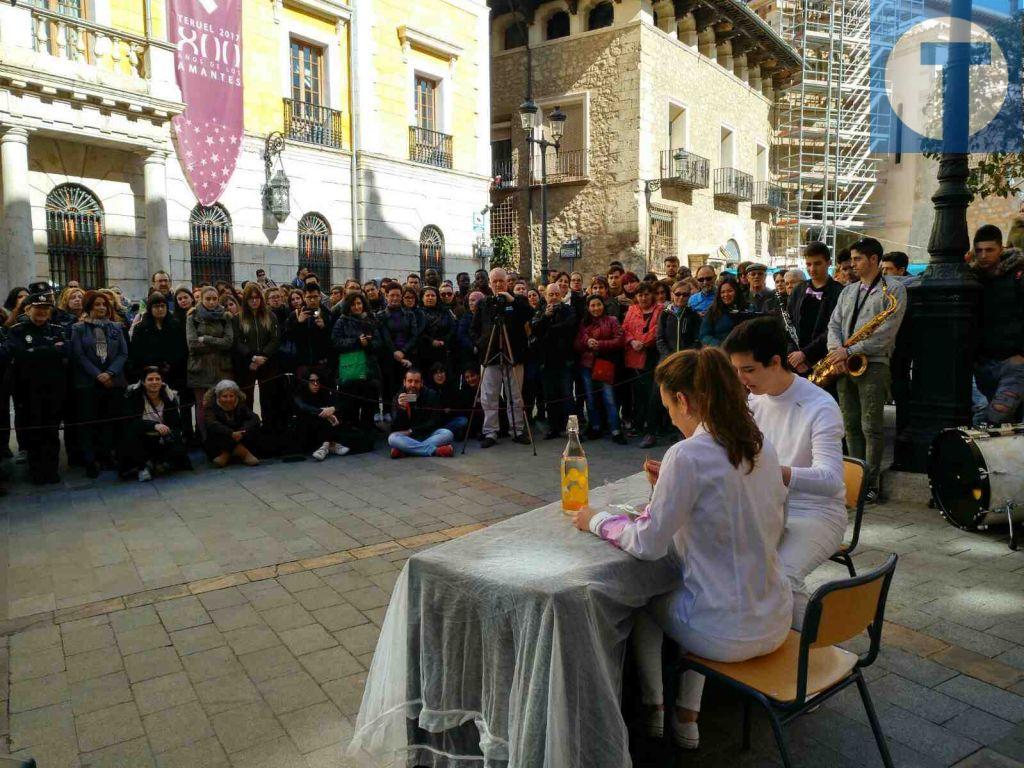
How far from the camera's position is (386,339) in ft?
30.1

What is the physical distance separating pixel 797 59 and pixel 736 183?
7.43 meters

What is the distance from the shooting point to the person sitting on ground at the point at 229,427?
795 cm

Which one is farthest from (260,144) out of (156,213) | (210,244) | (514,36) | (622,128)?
(514,36)

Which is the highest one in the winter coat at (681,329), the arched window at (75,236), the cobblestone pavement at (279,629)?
the arched window at (75,236)

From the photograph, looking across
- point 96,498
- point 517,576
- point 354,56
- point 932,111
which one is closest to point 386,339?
point 96,498

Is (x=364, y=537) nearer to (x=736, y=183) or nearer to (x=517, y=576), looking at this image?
(x=517, y=576)

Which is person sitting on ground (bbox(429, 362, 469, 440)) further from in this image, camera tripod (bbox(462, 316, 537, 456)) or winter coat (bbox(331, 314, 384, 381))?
winter coat (bbox(331, 314, 384, 381))

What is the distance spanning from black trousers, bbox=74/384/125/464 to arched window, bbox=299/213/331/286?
10.5 meters

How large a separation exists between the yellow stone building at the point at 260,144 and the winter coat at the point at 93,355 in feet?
23.0

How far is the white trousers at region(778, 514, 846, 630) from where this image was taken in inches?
120

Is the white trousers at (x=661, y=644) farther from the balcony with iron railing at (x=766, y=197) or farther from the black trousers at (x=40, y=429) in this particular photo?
the balcony with iron railing at (x=766, y=197)

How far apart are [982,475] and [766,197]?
30.0 metres

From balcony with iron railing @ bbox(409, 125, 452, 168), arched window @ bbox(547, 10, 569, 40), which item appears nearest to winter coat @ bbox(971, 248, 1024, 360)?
balcony with iron railing @ bbox(409, 125, 452, 168)

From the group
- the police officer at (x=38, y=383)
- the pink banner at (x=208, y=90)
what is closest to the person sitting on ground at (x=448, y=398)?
the police officer at (x=38, y=383)
